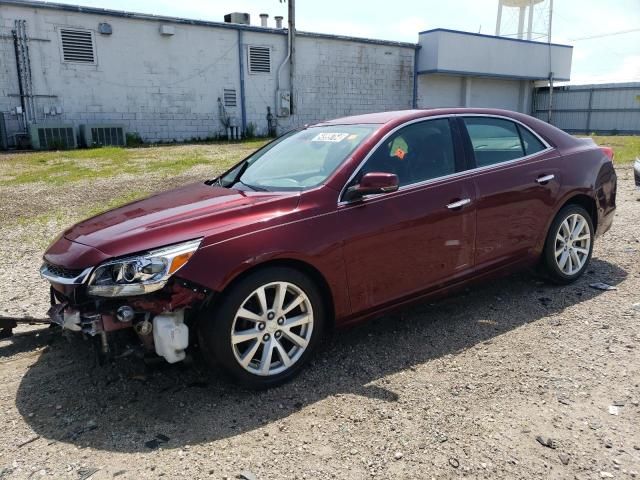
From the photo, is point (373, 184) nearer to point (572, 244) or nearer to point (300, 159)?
point (300, 159)

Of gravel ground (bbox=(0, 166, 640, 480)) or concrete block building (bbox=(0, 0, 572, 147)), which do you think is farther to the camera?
concrete block building (bbox=(0, 0, 572, 147))

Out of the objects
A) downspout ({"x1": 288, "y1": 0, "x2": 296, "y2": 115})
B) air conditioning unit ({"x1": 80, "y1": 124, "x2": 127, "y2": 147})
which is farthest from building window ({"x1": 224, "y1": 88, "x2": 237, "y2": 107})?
air conditioning unit ({"x1": 80, "y1": 124, "x2": 127, "y2": 147})

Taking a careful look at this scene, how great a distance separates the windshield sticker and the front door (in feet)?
1.20

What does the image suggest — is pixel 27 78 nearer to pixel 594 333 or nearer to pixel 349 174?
pixel 349 174

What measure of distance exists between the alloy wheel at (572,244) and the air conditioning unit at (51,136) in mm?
16466

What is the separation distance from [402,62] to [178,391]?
26.1 metres

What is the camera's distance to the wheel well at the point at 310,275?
10.2 feet

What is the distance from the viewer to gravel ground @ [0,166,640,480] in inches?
103

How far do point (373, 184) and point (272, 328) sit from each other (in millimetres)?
1091

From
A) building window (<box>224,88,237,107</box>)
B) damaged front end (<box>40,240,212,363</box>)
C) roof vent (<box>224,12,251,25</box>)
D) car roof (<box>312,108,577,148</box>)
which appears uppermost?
roof vent (<box>224,12,251,25</box>)

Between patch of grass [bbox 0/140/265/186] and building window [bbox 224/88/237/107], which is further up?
building window [bbox 224/88/237/107]

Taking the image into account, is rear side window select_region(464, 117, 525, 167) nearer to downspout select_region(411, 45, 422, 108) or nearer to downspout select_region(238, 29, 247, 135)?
downspout select_region(238, 29, 247, 135)

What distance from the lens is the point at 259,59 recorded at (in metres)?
22.1

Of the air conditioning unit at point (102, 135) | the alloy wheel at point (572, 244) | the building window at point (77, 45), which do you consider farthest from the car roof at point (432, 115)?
the building window at point (77, 45)
